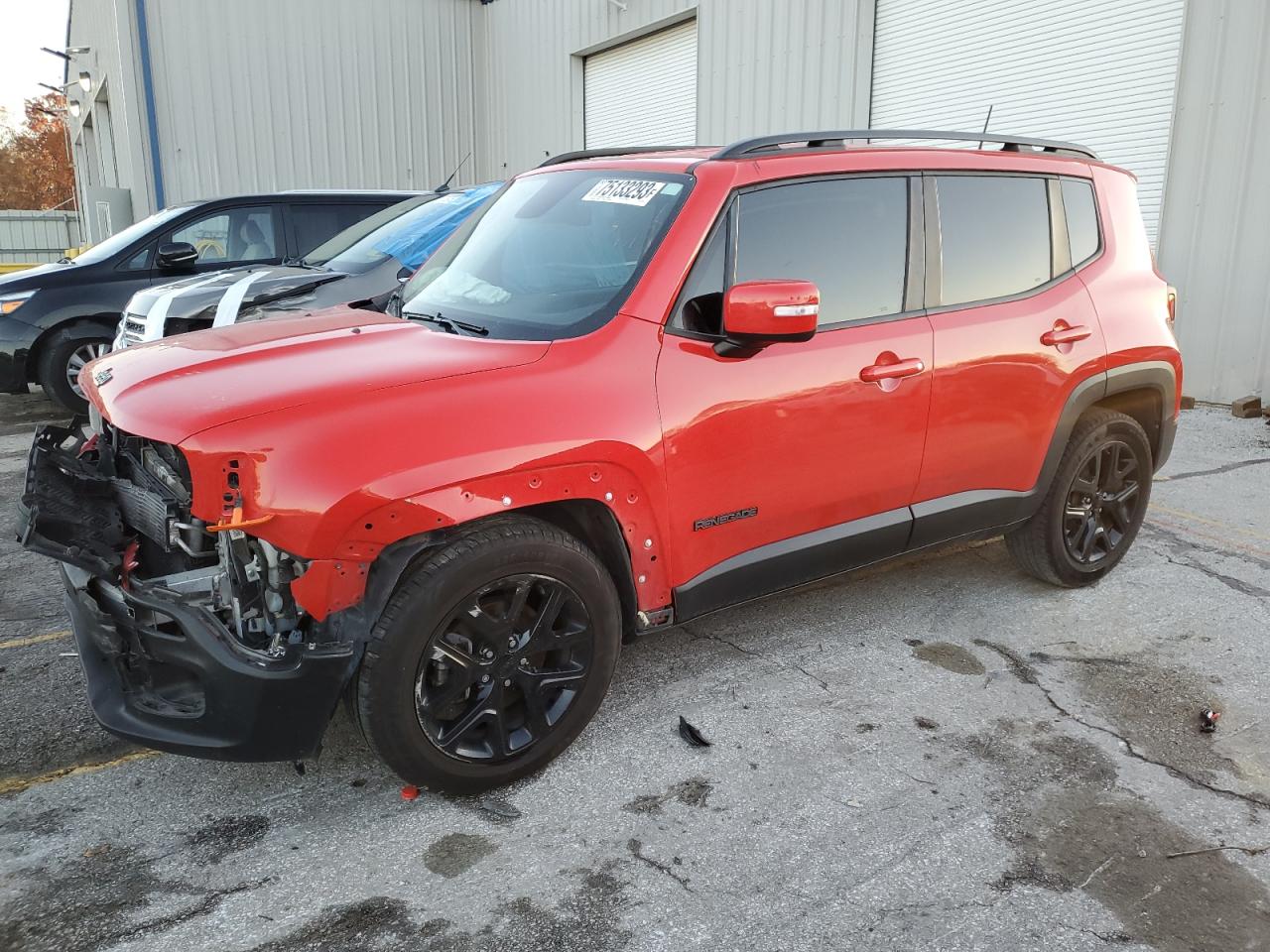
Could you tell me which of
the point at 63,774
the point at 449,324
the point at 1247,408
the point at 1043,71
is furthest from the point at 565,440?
the point at 1043,71

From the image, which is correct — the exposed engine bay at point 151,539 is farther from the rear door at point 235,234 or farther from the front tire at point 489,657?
the rear door at point 235,234

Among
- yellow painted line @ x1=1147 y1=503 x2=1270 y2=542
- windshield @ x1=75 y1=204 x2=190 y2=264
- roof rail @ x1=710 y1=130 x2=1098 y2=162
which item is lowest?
yellow painted line @ x1=1147 y1=503 x2=1270 y2=542

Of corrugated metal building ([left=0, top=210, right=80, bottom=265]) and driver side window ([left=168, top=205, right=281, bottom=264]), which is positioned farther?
corrugated metal building ([left=0, top=210, right=80, bottom=265])

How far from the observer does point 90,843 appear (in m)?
2.60

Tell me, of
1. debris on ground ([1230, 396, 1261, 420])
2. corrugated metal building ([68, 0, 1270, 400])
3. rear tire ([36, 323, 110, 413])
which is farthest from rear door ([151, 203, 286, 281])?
debris on ground ([1230, 396, 1261, 420])

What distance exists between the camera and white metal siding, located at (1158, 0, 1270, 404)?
7.73 meters

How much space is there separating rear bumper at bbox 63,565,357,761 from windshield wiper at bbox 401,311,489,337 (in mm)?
1135

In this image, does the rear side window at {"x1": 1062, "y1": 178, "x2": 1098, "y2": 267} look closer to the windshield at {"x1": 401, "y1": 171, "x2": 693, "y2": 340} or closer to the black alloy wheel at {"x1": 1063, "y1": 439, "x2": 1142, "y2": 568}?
the black alloy wheel at {"x1": 1063, "y1": 439, "x2": 1142, "y2": 568}

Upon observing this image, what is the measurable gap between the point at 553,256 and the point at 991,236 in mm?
1760

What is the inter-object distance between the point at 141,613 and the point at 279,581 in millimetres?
415

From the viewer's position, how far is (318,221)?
8227mm

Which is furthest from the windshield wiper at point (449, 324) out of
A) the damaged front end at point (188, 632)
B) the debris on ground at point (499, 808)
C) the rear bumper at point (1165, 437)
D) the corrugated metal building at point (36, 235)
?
the corrugated metal building at point (36, 235)

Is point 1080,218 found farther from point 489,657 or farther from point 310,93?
Answer: point 310,93

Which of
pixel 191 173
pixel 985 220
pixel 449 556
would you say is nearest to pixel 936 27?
pixel 985 220
